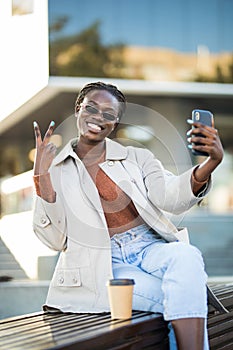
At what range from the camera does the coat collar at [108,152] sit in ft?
10.3

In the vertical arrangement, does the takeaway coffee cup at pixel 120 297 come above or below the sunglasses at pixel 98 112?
below

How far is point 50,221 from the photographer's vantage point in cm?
300

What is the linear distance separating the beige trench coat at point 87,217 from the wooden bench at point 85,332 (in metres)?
0.10

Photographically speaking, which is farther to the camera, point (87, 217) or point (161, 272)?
point (87, 217)

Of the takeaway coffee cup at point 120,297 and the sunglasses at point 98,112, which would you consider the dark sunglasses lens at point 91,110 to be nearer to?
the sunglasses at point 98,112

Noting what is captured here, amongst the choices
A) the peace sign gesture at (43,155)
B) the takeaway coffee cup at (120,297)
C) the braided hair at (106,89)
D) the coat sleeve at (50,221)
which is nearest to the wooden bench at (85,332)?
the takeaway coffee cup at (120,297)

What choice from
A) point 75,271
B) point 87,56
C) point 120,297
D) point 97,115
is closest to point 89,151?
point 97,115

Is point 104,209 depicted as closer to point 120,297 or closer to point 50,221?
point 50,221

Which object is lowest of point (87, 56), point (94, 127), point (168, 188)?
point (168, 188)

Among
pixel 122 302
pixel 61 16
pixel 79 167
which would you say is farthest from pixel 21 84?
pixel 61 16

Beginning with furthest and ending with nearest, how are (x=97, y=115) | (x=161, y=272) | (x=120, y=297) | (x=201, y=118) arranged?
(x=97, y=115)
(x=161, y=272)
(x=201, y=118)
(x=120, y=297)

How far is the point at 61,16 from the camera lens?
16.6 meters

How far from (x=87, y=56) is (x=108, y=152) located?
570 inches

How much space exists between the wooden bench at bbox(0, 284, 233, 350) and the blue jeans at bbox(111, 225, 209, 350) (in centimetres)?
7
